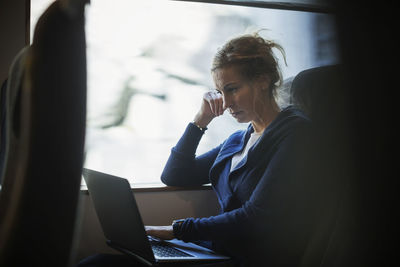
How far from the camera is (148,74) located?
173 centimetres

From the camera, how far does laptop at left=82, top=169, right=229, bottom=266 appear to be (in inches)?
40.4

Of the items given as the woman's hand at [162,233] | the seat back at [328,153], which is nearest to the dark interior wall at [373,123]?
the seat back at [328,153]

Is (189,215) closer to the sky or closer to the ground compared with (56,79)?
closer to the ground

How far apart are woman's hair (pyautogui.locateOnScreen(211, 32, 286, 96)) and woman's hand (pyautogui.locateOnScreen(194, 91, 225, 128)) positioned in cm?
17

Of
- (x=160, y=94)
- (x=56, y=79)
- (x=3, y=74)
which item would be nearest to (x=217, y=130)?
(x=160, y=94)

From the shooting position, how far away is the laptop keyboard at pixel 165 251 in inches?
45.1

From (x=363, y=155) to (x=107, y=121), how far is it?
144 centimetres

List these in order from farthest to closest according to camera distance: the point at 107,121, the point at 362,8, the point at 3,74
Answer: the point at 107,121 → the point at 3,74 → the point at 362,8

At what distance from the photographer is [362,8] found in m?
0.31

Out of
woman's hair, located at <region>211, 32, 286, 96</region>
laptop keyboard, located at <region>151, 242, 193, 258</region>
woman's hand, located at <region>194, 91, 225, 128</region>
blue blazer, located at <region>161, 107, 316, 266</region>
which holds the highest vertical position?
woman's hair, located at <region>211, 32, 286, 96</region>

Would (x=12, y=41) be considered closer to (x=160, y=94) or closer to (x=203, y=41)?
(x=160, y=94)

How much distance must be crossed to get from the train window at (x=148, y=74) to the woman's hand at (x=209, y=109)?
167 mm

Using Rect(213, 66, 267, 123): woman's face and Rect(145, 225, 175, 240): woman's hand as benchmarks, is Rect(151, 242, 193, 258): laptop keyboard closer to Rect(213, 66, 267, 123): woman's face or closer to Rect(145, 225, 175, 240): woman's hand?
Rect(145, 225, 175, 240): woman's hand

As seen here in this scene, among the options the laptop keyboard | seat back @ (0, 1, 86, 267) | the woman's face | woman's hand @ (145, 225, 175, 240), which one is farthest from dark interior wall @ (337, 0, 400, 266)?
the woman's face
